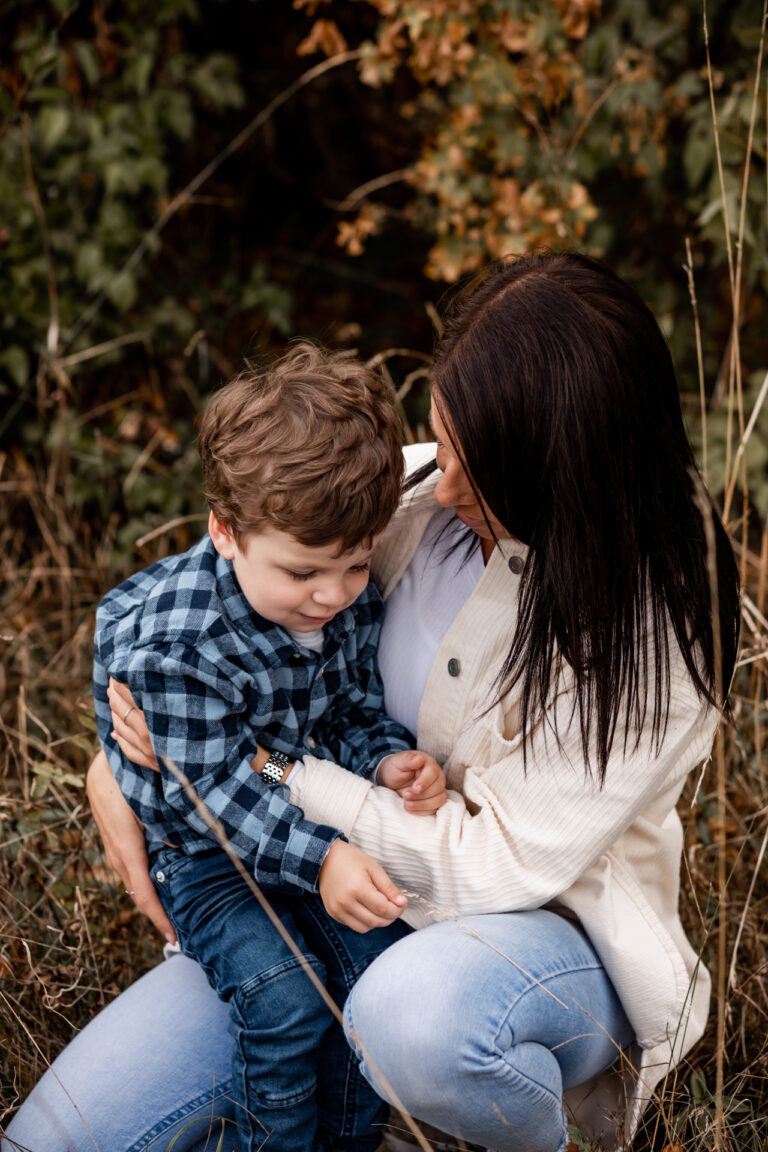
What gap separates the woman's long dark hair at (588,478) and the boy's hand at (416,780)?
17 cm

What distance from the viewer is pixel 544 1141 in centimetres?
141

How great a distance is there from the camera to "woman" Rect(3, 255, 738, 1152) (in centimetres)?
131

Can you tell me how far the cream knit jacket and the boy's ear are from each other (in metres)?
0.31

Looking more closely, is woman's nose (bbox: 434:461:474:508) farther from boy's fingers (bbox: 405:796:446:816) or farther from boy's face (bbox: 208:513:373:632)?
boy's fingers (bbox: 405:796:446:816)

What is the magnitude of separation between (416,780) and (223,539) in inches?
16.3

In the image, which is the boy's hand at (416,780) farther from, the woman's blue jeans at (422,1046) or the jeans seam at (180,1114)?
the jeans seam at (180,1114)

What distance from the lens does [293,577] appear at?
139 centimetres

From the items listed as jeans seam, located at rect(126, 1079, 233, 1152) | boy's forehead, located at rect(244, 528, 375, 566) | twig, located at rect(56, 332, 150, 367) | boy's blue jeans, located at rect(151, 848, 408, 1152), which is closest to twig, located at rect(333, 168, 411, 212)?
twig, located at rect(56, 332, 150, 367)

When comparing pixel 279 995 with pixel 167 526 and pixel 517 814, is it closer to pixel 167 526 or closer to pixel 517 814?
pixel 517 814

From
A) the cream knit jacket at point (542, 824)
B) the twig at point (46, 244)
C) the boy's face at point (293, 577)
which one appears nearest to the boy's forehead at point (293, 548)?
the boy's face at point (293, 577)

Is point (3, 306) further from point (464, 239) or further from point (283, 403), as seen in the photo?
point (283, 403)

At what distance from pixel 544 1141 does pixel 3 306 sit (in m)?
2.36

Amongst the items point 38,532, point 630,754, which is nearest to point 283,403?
point 630,754

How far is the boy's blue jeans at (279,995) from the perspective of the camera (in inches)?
57.2
